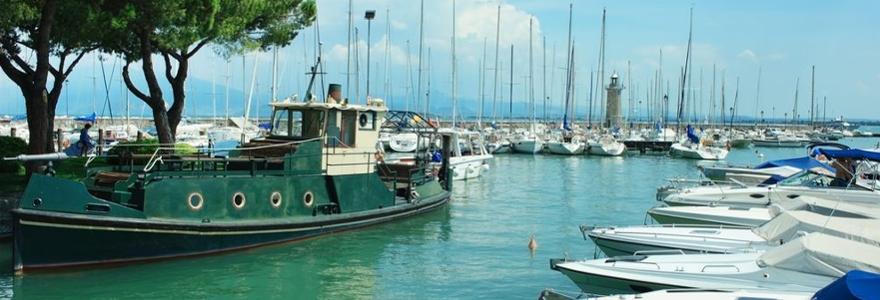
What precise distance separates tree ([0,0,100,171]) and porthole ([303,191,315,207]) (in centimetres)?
708

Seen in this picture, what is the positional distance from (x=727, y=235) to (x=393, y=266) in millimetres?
6662

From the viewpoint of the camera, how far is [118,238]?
15.5 metres

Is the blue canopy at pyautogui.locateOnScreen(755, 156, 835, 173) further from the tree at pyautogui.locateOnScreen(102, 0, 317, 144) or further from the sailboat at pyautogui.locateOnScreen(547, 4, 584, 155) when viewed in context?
the sailboat at pyautogui.locateOnScreen(547, 4, 584, 155)

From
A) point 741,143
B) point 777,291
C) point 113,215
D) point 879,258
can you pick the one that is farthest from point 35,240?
point 741,143

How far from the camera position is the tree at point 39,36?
2006 cm

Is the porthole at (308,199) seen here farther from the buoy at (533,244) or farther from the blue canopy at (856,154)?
the blue canopy at (856,154)

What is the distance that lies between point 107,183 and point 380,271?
580cm

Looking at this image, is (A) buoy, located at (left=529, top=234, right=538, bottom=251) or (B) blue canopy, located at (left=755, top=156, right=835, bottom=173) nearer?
(A) buoy, located at (left=529, top=234, right=538, bottom=251)

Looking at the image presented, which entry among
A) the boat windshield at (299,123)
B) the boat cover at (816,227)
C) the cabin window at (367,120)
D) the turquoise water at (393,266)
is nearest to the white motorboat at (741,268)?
the boat cover at (816,227)

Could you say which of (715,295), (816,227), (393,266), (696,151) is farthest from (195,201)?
(696,151)

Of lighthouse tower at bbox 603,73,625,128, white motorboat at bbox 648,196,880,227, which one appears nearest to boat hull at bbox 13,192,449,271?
white motorboat at bbox 648,196,880,227

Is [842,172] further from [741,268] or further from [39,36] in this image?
[39,36]

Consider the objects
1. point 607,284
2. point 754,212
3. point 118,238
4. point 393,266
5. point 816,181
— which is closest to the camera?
point 607,284

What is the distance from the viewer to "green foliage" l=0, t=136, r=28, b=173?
74.1 ft
